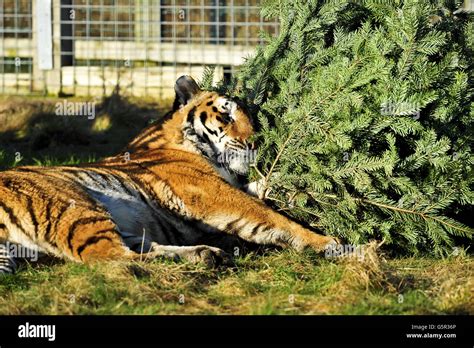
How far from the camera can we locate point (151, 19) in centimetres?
1173

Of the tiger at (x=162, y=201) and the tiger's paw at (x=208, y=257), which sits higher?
the tiger at (x=162, y=201)

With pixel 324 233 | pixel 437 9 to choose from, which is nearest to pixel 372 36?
pixel 437 9

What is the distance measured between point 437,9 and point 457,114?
65 centimetres

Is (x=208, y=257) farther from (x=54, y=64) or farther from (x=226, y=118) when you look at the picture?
(x=54, y=64)

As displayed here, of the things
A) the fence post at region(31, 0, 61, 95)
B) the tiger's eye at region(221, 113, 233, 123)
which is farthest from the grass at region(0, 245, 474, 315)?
the fence post at region(31, 0, 61, 95)

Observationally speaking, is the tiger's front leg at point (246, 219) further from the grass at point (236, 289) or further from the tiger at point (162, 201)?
the grass at point (236, 289)

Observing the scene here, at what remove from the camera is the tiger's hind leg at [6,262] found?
4730 millimetres

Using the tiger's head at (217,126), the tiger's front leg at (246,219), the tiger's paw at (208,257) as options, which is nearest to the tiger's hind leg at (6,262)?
the tiger's paw at (208,257)

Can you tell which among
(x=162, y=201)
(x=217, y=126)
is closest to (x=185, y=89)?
(x=217, y=126)

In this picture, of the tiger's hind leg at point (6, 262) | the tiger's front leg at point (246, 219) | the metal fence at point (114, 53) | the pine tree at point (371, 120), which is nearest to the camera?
the tiger's hind leg at point (6, 262)

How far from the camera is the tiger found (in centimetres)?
484

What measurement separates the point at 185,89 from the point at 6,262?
1930 millimetres

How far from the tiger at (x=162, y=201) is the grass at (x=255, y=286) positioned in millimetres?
137

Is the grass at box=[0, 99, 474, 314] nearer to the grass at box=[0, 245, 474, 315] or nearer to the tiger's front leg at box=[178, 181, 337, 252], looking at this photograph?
the grass at box=[0, 245, 474, 315]
